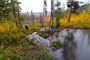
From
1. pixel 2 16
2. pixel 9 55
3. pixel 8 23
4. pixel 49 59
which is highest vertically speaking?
pixel 2 16

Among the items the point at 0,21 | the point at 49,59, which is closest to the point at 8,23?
the point at 0,21

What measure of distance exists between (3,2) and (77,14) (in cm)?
1483

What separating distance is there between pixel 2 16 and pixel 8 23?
3.44 feet

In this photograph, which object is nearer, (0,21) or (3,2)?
(3,2)

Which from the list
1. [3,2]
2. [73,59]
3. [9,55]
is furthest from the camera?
[3,2]

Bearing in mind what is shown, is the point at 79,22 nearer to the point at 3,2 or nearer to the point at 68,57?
the point at 68,57

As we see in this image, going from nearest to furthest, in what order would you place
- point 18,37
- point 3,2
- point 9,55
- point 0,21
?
point 9,55 → point 3,2 → point 0,21 → point 18,37

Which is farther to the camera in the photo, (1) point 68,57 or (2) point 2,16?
(2) point 2,16

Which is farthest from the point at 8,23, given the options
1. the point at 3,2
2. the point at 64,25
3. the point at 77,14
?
the point at 77,14

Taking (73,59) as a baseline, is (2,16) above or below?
above

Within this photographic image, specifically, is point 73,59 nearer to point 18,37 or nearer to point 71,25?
point 18,37

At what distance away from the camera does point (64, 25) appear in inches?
535

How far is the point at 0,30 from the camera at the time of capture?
5801 millimetres

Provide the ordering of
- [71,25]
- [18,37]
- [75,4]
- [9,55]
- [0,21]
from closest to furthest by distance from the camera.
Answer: [9,55] → [0,21] → [18,37] → [71,25] → [75,4]
